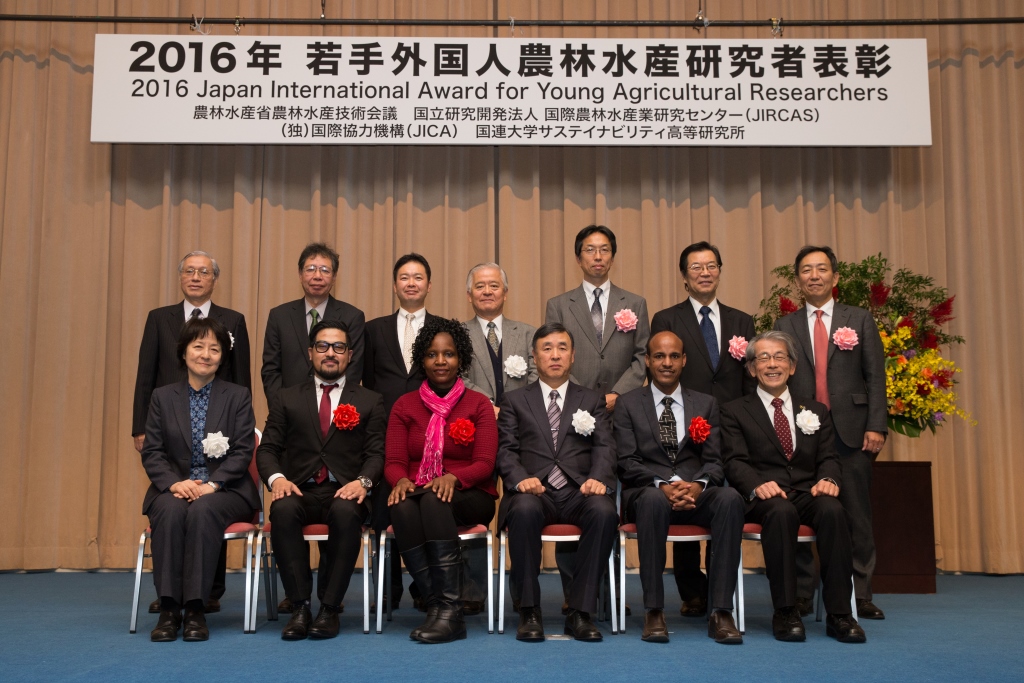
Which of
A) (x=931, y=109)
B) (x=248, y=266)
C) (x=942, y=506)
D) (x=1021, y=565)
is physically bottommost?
(x=1021, y=565)

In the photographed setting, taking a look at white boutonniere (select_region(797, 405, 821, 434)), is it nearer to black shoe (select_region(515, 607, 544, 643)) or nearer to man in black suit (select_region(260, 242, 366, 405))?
black shoe (select_region(515, 607, 544, 643))

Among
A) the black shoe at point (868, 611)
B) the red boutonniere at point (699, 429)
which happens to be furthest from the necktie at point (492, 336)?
the black shoe at point (868, 611)

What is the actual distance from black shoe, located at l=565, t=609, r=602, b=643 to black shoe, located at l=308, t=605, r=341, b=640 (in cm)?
89

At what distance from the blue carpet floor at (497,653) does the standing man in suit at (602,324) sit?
43.3 inches

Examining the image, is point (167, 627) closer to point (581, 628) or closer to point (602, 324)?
point (581, 628)

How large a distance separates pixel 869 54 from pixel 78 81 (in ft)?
16.3

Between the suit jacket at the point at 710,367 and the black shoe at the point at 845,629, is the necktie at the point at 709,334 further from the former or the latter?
the black shoe at the point at 845,629

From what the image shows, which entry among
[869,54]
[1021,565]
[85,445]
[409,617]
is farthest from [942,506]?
[85,445]

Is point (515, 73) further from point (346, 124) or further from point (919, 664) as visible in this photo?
point (919, 664)

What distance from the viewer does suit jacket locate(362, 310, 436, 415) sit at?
4.31 metres

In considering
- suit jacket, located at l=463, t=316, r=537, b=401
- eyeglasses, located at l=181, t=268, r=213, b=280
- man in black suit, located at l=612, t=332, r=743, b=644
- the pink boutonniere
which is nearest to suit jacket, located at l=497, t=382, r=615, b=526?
man in black suit, located at l=612, t=332, r=743, b=644

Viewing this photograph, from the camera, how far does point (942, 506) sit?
18.6 ft

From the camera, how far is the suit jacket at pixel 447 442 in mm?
3754

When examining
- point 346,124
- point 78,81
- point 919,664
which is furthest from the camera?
point 78,81
